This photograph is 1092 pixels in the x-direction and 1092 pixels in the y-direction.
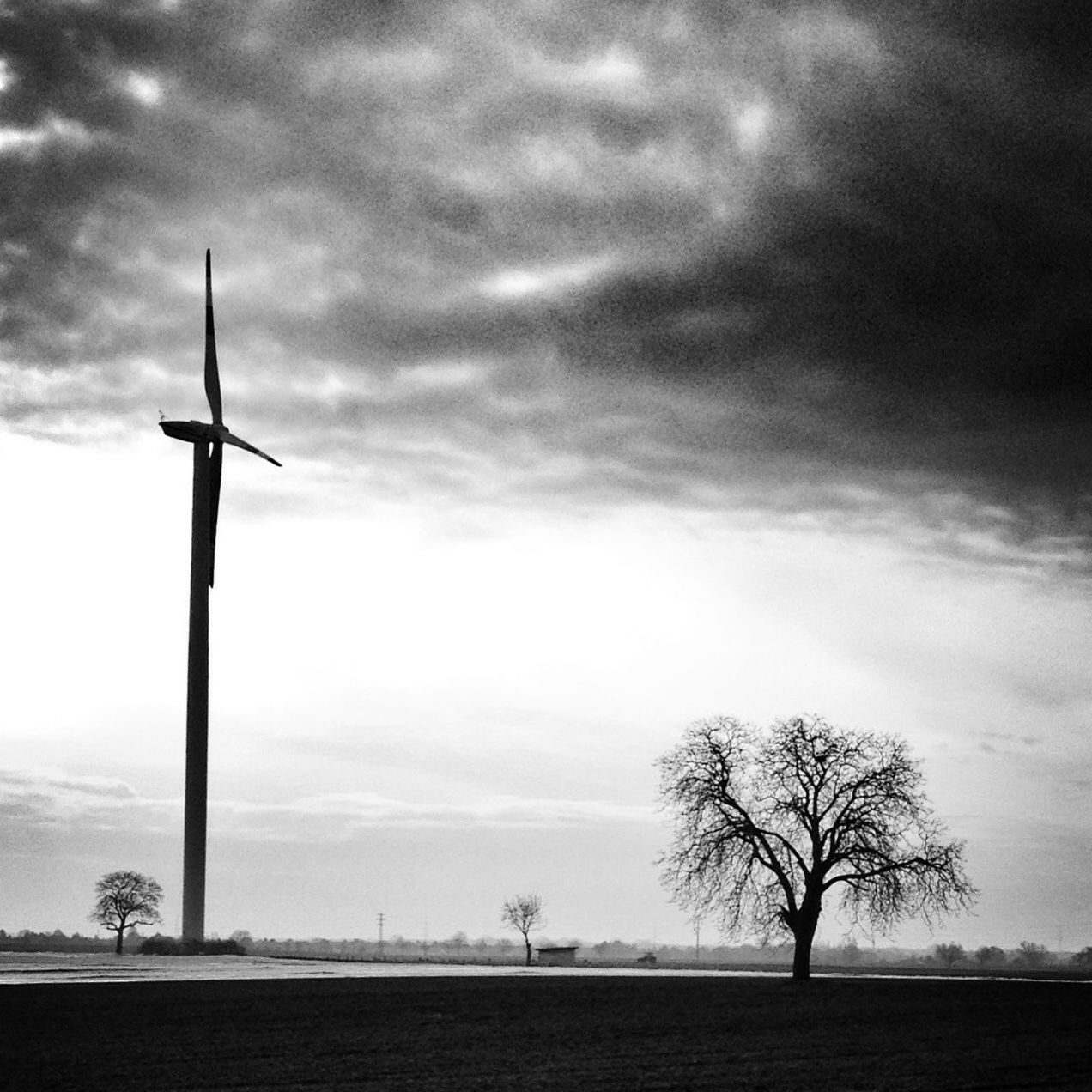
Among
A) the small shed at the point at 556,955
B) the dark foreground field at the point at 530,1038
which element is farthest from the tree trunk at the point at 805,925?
the small shed at the point at 556,955

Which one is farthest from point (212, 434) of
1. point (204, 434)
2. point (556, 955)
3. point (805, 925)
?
point (556, 955)

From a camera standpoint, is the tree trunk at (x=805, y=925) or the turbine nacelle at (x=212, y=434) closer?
the tree trunk at (x=805, y=925)

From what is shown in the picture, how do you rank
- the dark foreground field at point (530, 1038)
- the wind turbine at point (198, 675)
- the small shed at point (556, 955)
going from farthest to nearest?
the small shed at point (556, 955) < the wind turbine at point (198, 675) < the dark foreground field at point (530, 1038)

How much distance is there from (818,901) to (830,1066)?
127 ft

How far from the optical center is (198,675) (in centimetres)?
10050

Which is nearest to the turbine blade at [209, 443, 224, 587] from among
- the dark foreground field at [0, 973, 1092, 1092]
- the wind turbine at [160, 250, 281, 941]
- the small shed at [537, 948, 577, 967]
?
the wind turbine at [160, 250, 281, 941]

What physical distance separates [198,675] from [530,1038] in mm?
66396

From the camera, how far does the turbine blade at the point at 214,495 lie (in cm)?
10138

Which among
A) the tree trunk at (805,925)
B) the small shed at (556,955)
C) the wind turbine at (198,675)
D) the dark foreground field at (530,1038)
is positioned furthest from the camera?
the small shed at (556,955)

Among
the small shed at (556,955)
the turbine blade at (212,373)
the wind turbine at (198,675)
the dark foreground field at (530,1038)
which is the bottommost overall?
the small shed at (556,955)

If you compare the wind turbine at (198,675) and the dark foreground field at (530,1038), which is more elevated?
the wind turbine at (198,675)

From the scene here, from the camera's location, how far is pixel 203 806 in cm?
10106

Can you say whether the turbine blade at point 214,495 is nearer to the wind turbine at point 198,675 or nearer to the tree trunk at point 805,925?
the wind turbine at point 198,675

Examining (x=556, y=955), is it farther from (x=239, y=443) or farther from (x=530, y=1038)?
(x=530, y=1038)
